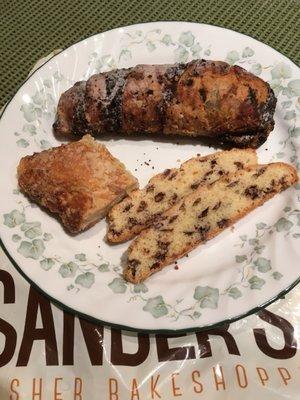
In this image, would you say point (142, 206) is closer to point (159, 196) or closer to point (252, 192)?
point (159, 196)

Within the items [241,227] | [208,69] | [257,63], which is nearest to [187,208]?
[241,227]

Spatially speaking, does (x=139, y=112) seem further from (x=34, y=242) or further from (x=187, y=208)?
(x=34, y=242)

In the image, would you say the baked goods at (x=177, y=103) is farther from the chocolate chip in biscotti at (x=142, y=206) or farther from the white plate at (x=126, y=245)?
the chocolate chip in biscotti at (x=142, y=206)

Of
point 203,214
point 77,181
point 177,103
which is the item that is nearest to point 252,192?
point 203,214

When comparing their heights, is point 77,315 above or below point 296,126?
below

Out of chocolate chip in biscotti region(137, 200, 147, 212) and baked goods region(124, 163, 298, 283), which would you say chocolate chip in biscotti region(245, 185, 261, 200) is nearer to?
baked goods region(124, 163, 298, 283)
